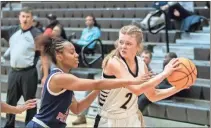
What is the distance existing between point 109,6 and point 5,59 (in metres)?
3.20

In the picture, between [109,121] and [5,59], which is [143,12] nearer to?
[5,59]

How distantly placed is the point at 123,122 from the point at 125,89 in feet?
0.79

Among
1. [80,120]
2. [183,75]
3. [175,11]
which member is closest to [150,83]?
[183,75]

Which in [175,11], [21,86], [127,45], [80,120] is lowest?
[80,120]

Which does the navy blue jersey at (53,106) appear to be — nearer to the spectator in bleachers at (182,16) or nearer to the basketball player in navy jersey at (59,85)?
the basketball player in navy jersey at (59,85)

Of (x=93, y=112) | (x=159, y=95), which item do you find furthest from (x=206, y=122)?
(x=159, y=95)

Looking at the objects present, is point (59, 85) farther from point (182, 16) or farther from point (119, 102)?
point (182, 16)

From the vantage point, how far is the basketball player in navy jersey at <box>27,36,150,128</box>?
2445mm

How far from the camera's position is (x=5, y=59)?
7.94 metres

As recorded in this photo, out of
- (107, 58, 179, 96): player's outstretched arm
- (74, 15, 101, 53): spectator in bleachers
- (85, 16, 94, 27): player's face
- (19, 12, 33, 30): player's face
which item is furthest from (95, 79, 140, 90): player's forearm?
(85, 16, 94, 27): player's face

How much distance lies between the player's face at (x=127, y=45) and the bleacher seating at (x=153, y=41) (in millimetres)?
2569

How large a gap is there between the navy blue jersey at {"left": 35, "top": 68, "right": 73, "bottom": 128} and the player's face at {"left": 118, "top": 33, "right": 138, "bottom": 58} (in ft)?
1.59

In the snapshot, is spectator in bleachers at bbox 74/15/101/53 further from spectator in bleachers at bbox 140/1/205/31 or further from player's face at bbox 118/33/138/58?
player's face at bbox 118/33/138/58

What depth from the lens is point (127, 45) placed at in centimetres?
271
